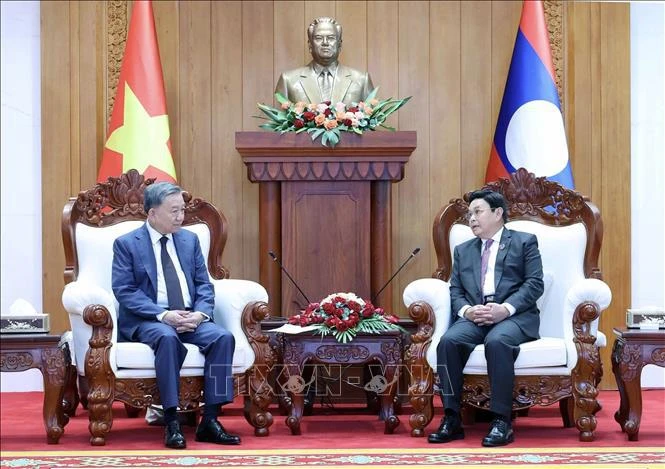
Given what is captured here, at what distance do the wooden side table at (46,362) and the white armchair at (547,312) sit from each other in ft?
5.15

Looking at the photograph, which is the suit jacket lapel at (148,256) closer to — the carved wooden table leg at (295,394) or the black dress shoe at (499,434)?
the carved wooden table leg at (295,394)

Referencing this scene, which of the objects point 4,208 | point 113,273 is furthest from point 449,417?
point 4,208

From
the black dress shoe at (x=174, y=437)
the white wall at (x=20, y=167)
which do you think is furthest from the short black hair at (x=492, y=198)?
the white wall at (x=20, y=167)

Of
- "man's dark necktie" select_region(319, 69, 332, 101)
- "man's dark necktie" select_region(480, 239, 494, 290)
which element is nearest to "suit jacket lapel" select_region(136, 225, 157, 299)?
"man's dark necktie" select_region(480, 239, 494, 290)

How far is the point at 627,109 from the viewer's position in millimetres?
6816

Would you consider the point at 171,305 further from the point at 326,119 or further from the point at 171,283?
the point at 326,119

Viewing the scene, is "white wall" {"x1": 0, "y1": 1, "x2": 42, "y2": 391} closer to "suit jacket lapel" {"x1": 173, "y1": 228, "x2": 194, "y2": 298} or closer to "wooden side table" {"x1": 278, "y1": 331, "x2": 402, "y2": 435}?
"suit jacket lapel" {"x1": 173, "y1": 228, "x2": 194, "y2": 298}

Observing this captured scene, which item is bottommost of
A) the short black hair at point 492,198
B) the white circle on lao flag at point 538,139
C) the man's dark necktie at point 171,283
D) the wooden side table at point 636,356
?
the wooden side table at point 636,356

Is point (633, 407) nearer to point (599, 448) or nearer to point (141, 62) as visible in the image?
point (599, 448)

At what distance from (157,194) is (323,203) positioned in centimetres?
127

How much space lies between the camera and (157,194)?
5027 millimetres

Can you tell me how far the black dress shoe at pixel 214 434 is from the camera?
4738 millimetres

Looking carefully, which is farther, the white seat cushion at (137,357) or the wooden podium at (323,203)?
the wooden podium at (323,203)

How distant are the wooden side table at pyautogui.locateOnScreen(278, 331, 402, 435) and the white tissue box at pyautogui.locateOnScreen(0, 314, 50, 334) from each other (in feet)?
3.63
